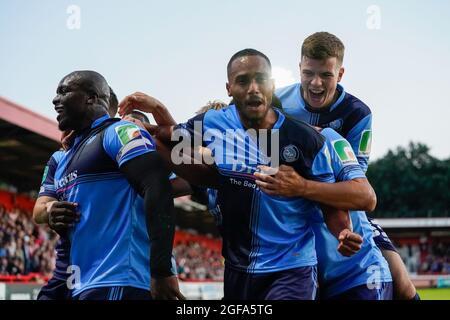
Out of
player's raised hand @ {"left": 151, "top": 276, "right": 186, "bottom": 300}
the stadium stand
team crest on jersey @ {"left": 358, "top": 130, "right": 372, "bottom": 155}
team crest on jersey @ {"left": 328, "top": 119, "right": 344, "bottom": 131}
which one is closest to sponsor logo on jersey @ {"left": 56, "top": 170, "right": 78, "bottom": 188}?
player's raised hand @ {"left": 151, "top": 276, "right": 186, "bottom": 300}

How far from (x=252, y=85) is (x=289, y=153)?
0.43 m

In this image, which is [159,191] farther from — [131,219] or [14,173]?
[14,173]

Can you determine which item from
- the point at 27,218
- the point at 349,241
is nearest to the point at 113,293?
the point at 349,241

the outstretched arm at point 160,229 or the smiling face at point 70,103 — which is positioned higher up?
the smiling face at point 70,103

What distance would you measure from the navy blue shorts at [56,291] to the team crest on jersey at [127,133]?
3.25ft

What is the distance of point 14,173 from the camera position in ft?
68.2

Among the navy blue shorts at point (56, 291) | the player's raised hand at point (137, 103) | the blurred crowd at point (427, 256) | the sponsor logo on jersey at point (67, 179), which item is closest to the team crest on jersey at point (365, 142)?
the player's raised hand at point (137, 103)

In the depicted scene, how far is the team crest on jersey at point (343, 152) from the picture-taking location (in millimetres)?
3908

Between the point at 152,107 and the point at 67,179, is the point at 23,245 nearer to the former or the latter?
Result: the point at 152,107

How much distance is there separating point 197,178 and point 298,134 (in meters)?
0.67

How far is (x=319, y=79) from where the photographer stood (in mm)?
4527

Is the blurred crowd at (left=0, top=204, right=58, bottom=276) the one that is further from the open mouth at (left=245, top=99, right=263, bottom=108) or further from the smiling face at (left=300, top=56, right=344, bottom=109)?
the open mouth at (left=245, top=99, right=263, bottom=108)

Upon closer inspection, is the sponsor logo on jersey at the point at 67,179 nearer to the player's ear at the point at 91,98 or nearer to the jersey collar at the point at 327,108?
the player's ear at the point at 91,98
